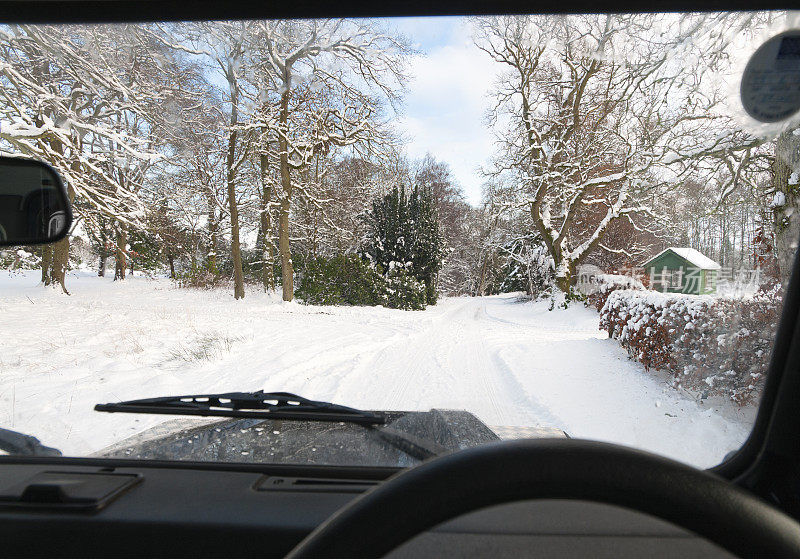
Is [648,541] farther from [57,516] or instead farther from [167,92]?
[167,92]

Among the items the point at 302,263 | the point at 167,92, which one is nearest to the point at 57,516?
the point at 167,92

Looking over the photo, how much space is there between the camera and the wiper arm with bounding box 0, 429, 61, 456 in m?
1.73

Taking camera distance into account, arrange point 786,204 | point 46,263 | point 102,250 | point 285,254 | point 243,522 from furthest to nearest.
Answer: point 285,254
point 102,250
point 46,263
point 786,204
point 243,522

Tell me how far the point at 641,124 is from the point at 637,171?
0.66ft

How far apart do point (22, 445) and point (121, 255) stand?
6.01 feet

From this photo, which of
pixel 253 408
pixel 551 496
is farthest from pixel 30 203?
pixel 551 496

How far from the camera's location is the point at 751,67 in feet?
4.90

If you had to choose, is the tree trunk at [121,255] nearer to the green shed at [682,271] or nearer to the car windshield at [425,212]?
the car windshield at [425,212]

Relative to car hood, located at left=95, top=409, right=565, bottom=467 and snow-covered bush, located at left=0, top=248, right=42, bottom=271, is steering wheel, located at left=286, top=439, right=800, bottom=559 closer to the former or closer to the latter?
car hood, located at left=95, top=409, right=565, bottom=467

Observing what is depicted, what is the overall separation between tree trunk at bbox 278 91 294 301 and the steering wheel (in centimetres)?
237

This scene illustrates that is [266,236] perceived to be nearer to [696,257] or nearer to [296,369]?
[296,369]

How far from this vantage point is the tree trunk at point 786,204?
5.08 ft

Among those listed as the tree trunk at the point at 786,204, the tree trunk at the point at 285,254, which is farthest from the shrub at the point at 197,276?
the tree trunk at the point at 786,204

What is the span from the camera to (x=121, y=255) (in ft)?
10.7
